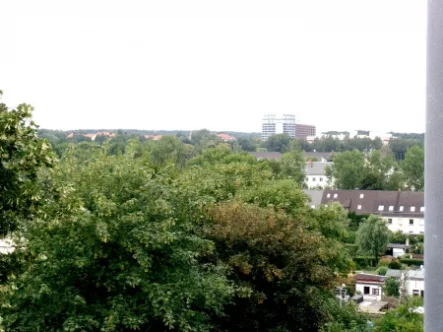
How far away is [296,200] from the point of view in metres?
17.9

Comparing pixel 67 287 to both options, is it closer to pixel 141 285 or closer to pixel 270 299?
pixel 141 285

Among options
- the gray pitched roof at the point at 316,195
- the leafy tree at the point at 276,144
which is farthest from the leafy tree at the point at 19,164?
the leafy tree at the point at 276,144

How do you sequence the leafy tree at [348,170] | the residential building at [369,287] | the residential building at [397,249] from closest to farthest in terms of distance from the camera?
the residential building at [369,287], the residential building at [397,249], the leafy tree at [348,170]

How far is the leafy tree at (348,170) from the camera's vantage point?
67062 millimetres

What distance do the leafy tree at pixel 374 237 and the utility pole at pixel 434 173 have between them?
127 feet

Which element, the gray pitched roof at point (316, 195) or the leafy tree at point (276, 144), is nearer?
the gray pitched roof at point (316, 195)

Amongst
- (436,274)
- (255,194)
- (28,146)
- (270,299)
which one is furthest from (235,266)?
(436,274)

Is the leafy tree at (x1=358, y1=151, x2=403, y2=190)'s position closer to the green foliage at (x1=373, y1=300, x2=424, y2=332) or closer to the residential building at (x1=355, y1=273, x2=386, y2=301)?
the residential building at (x1=355, y1=273, x2=386, y2=301)

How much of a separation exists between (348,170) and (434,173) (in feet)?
219

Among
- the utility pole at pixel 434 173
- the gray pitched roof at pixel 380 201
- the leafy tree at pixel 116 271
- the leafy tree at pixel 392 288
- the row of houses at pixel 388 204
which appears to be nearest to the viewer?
the utility pole at pixel 434 173

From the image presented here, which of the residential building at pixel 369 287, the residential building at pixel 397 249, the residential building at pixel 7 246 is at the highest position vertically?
the residential building at pixel 7 246

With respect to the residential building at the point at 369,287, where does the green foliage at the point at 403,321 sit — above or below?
above

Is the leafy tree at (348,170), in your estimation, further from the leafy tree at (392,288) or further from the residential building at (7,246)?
the residential building at (7,246)

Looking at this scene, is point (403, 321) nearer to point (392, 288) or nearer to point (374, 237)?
point (392, 288)
